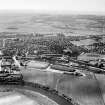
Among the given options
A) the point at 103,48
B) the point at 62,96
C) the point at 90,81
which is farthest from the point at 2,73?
the point at 103,48

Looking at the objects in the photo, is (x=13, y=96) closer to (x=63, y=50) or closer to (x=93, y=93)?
(x=93, y=93)

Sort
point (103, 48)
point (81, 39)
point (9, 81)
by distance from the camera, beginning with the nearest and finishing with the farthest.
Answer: point (9, 81) → point (103, 48) → point (81, 39)

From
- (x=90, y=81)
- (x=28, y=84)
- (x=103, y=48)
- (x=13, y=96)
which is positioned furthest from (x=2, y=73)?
(x=103, y=48)

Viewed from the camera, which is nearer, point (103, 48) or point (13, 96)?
point (13, 96)

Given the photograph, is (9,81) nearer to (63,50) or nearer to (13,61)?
(13,61)

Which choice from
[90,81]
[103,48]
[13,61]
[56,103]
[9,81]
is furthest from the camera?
[103,48]

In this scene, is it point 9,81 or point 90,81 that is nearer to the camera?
point 9,81
